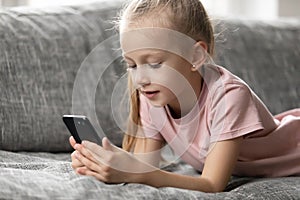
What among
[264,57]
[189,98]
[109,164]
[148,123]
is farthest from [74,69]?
[109,164]

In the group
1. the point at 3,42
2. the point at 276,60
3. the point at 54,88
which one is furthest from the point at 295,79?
the point at 3,42

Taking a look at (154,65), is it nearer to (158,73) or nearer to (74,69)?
(158,73)

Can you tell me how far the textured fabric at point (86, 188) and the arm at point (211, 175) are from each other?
32 mm

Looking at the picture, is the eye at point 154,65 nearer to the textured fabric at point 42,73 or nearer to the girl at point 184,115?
the girl at point 184,115

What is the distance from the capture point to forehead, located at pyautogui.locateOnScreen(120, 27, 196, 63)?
1410 millimetres

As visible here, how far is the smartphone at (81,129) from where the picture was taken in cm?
133

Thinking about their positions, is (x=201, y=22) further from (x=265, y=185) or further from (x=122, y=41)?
(x=265, y=185)

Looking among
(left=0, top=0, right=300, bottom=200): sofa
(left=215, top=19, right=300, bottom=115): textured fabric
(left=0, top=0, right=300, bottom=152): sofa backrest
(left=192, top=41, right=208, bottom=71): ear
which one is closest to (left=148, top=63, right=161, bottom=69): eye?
(left=192, top=41, right=208, bottom=71): ear

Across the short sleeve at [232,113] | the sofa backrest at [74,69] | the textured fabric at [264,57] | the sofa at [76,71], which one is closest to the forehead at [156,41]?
the short sleeve at [232,113]

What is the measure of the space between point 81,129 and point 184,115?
13.1 inches

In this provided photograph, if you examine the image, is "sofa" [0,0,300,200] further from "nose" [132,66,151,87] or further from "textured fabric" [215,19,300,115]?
"nose" [132,66,151,87]

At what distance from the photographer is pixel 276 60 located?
2.14 metres

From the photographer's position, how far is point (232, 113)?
1.46m

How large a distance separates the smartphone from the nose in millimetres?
158
